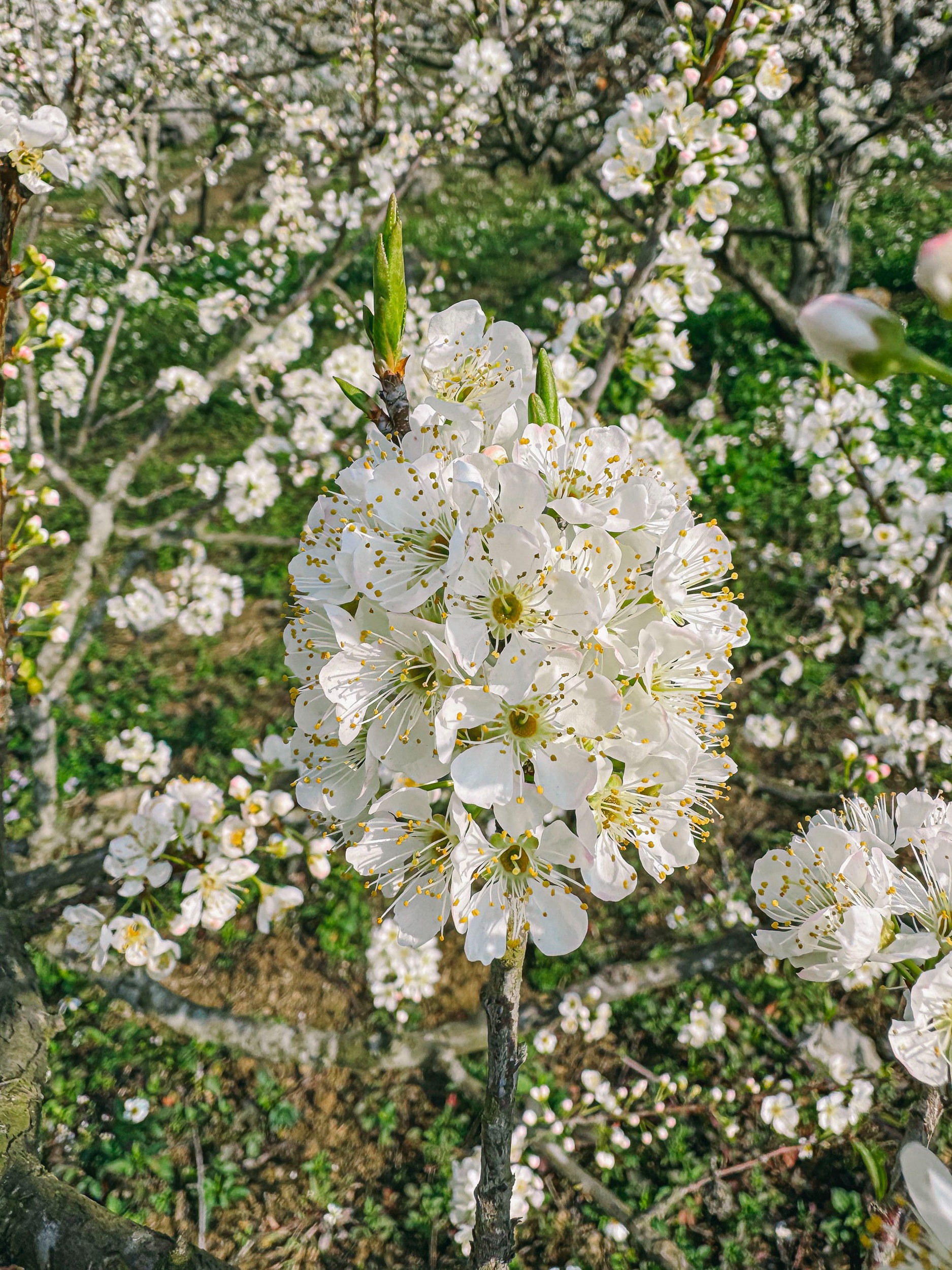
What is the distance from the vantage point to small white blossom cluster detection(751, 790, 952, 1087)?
1.00 meters

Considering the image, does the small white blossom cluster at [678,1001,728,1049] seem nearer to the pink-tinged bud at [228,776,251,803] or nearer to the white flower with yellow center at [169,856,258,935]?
the white flower with yellow center at [169,856,258,935]

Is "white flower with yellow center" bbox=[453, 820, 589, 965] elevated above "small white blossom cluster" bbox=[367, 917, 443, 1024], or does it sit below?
above

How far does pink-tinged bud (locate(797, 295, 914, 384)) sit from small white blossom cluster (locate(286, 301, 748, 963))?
285 mm

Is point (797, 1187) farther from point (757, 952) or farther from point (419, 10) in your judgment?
point (419, 10)

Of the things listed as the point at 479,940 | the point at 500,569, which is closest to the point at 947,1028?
the point at 479,940

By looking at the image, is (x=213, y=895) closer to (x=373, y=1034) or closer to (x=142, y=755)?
(x=373, y=1034)

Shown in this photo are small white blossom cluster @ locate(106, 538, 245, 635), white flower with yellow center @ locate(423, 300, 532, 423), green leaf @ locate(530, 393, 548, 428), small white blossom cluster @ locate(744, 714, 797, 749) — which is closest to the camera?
green leaf @ locate(530, 393, 548, 428)

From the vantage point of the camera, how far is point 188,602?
420 centimetres

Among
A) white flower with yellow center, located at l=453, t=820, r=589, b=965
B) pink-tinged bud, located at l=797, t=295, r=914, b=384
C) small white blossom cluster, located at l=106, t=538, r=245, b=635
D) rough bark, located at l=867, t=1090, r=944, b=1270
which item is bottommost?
rough bark, located at l=867, t=1090, r=944, b=1270

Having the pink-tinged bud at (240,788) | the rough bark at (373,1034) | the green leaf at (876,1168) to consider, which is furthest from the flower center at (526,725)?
the rough bark at (373,1034)

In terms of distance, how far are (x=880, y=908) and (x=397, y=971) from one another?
2.20 metres

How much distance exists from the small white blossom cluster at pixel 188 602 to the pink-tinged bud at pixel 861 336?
11.5 ft

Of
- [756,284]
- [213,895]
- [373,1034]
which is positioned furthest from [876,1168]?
[756,284]

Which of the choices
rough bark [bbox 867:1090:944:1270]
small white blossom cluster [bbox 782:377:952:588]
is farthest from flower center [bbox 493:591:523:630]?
small white blossom cluster [bbox 782:377:952:588]
